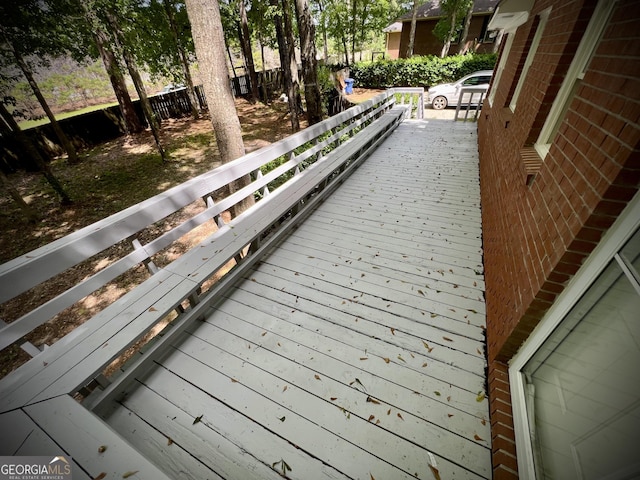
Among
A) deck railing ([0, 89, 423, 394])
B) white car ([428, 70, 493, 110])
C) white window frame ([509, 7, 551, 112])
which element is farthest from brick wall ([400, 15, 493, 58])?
deck railing ([0, 89, 423, 394])

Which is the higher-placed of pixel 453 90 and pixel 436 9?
pixel 436 9

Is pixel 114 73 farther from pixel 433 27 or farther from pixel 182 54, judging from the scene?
pixel 433 27

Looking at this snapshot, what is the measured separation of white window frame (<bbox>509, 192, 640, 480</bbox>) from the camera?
1102 millimetres

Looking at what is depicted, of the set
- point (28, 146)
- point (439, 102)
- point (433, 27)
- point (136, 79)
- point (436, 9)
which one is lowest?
point (439, 102)

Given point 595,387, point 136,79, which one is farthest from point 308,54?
point 595,387

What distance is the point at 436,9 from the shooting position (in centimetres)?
2398

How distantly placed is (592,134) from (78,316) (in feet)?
21.1

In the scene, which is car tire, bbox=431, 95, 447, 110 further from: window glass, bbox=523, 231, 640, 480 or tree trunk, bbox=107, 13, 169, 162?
window glass, bbox=523, 231, 640, 480

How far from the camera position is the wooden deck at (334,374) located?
1.61 meters

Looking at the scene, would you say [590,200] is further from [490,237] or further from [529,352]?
[490,237]

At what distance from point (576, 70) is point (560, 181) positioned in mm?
1339

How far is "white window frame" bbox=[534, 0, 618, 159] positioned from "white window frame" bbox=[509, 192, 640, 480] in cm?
123

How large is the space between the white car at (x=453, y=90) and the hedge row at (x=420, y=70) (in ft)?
17.6

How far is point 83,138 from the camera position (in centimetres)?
1161
